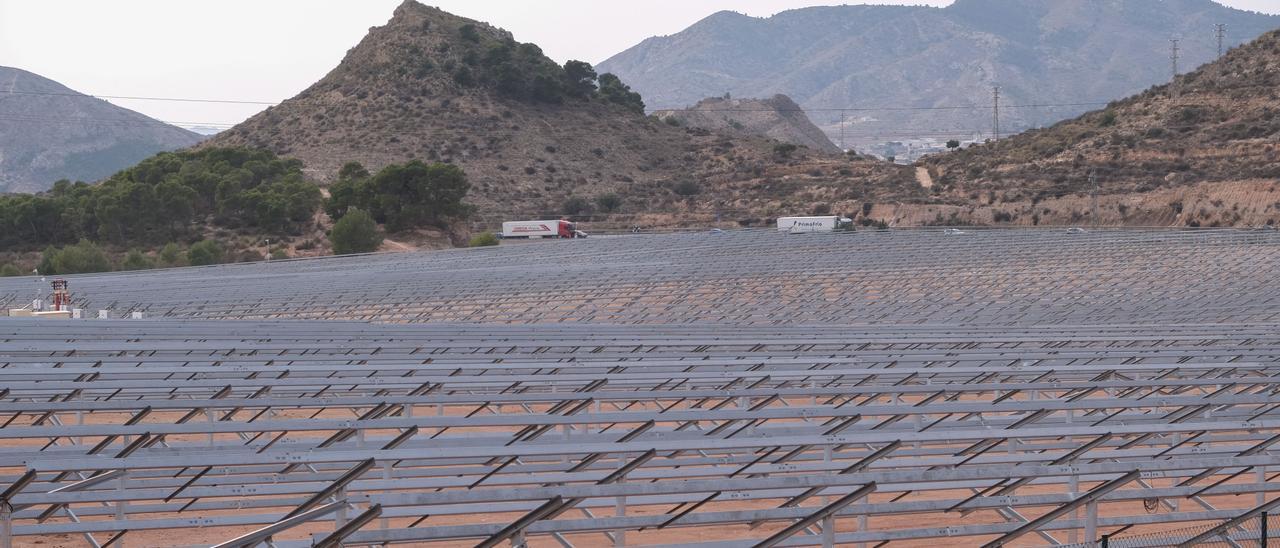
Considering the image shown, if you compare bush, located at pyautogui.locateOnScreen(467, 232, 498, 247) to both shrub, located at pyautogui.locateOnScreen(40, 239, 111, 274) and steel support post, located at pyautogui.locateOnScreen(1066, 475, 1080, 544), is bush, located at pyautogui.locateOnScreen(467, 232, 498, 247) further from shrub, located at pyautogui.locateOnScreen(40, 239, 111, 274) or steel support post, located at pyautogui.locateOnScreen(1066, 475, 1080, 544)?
steel support post, located at pyautogui.locateOnScreen(1066, 475, 1080, 544)

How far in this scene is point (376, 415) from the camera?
11.9 m

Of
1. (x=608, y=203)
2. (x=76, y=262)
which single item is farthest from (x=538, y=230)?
(x=76, y=262)

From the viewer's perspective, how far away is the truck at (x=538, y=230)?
79.2 meters

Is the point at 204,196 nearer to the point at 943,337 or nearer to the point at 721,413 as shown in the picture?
the point at 943,337

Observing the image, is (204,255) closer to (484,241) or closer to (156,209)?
(156,209)

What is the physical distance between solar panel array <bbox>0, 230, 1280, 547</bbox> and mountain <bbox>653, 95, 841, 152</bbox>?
462 ft

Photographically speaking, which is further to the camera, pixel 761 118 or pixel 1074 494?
pixel 761 118

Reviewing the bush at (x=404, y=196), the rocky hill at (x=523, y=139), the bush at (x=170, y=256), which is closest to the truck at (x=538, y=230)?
the bush at (x=404, y=196)

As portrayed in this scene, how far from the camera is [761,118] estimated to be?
184m

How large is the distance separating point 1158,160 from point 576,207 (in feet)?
120

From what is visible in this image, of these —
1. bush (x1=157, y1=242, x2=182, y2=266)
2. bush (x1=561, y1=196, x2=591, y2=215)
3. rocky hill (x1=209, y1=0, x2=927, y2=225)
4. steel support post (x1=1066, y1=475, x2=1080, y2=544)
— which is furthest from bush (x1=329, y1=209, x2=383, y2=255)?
steel support post (x1=1066, y1=475, x2=1080, y2=544)

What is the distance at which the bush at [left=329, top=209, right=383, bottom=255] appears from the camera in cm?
6625

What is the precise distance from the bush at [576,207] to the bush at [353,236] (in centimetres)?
2824

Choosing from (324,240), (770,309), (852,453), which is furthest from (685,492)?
(324,240)
